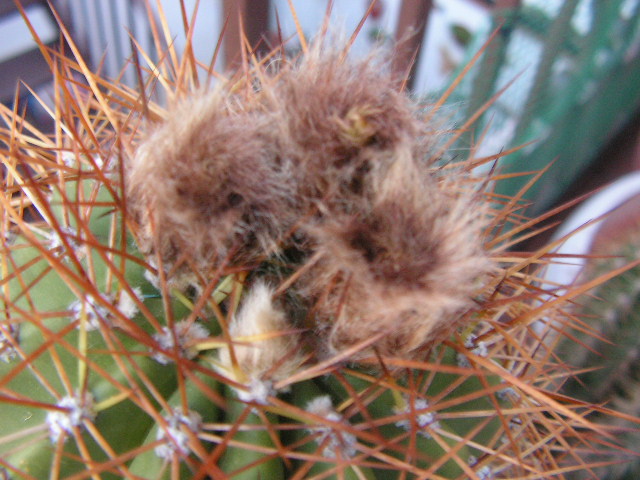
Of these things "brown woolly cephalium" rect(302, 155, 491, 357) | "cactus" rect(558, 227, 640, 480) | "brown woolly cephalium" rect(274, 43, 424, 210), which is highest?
"brown woolly cephalium" rect(274, 43, 424, 210)

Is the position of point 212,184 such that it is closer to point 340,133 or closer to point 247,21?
point 340,133

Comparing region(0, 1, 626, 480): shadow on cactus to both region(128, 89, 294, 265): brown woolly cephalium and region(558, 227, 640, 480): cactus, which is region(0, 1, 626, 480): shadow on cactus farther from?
region(558, 227, 640, 480): cactus

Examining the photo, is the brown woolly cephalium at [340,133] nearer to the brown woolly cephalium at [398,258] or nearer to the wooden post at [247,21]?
the brown woolly cephalium at [398,258]

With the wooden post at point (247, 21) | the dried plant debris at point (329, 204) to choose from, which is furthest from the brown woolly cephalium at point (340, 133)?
the wooden post at point (247, 21)

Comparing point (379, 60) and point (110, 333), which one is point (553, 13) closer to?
point (379, 60)

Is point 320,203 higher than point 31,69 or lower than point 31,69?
lower

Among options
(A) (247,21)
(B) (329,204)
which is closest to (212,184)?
(B) (329,204)

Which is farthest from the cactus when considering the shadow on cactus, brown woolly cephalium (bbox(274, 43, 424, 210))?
brown woolly cephalium (bbox(274, 43, 424, 210))

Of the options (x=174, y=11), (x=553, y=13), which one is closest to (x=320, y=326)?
(x=553, y=13)

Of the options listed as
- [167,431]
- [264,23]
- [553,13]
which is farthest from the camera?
[553,13]
